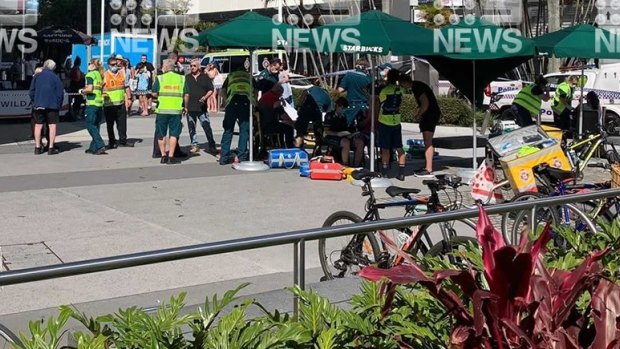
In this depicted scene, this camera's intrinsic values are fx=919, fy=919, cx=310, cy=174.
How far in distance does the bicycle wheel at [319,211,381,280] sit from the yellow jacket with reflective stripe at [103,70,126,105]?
34.3ft

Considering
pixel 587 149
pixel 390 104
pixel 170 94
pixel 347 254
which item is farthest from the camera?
pixel 170 94

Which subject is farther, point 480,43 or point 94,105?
point 94,105

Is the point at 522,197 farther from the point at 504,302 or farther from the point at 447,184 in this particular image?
the point at 504,302

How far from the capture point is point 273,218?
10953 millimetres

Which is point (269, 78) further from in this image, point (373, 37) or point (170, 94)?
point (373, 37)

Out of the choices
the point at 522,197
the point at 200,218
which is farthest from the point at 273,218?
the point at 522,197

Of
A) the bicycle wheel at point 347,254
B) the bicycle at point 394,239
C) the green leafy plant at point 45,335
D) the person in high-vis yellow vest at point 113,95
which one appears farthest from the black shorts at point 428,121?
the green leafy plant at point 45,335

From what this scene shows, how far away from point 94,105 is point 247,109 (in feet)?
10.1

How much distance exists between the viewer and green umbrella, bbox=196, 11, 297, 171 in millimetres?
14523

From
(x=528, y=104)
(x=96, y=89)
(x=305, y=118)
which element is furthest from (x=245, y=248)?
(x=96, y=89)

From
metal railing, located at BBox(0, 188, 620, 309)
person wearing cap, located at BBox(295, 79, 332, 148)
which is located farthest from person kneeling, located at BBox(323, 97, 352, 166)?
metal railing, located at BBox(0, 188, 620, 309)

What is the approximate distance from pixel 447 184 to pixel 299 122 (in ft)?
31.9

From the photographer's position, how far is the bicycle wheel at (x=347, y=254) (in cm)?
607

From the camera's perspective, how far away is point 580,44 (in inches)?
607
